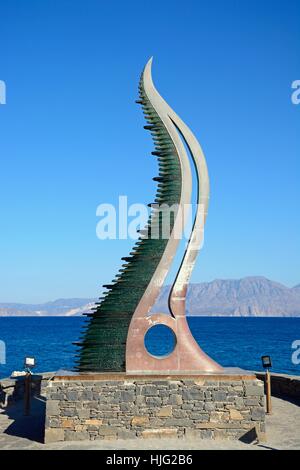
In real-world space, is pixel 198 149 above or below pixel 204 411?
above

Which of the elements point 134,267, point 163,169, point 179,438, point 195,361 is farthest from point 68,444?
point 163,169

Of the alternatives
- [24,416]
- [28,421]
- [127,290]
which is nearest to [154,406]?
[127,290]

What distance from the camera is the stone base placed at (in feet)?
34.1

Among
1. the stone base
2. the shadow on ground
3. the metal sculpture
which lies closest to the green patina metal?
the metal sculpture

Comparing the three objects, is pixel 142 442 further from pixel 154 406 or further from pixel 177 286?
pixel 177 286

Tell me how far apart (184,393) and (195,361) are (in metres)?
0.88

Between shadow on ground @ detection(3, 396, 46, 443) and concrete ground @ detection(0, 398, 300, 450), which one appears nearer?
concrete ground @ detection(0, 398, 300, 450)

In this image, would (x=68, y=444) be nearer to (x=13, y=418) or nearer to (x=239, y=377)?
(x=13, y=418)

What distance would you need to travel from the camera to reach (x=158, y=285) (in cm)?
1150

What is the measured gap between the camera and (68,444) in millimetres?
9992

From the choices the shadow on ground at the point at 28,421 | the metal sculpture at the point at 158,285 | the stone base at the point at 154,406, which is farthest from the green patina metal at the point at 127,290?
the shadow on ground at the point at 28,421

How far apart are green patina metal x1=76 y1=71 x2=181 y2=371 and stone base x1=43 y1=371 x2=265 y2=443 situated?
712 millimetres

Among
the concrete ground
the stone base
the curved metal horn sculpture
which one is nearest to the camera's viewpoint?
the concrete ground

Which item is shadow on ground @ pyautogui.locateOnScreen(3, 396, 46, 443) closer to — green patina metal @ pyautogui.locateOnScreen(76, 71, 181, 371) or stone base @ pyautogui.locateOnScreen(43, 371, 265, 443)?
stone base @ pyautogui.locateOnScreen(43, 371, 265, 443)
